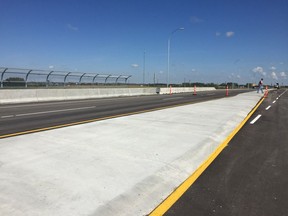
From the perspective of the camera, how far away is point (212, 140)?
7312mm

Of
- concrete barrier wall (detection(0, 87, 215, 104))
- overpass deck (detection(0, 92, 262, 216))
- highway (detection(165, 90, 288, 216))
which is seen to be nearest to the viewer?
overpass deck (detection(0, 92, 262, 216))

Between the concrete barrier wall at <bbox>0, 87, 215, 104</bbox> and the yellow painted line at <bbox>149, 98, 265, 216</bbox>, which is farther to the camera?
the concrete barrier wall at <bbox>0, 87, 215, 104</bbox>

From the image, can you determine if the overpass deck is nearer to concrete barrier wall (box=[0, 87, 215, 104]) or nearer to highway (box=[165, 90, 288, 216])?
highway (box=[165, 90, 288, 216])

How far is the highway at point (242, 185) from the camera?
370 centimetres

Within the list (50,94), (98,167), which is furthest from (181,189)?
(50,94)

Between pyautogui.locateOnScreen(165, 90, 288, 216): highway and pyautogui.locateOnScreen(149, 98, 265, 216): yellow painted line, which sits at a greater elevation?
pyautogui.locateOnScreen(149, 98, 265, 216): yellow painted line

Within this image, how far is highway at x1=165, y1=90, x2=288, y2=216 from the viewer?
3697 millimetres

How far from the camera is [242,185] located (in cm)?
453

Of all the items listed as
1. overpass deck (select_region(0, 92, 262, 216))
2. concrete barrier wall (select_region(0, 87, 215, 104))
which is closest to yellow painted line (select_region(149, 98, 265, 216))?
overpass deck (select_region(0, 92, 262, 216))

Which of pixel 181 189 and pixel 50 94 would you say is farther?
pixel 50 94

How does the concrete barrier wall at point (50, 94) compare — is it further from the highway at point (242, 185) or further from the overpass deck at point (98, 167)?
the highway at point (242, 185)

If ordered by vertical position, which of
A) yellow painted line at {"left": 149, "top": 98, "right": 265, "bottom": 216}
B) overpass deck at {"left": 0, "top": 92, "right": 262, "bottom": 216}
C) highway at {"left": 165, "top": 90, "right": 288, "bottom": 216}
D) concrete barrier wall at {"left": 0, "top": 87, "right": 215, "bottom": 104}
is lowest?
highway at {"left": 165, "top": 90, "right": 288, "bottom": 216}

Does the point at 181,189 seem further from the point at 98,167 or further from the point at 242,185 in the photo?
the point at 98,167

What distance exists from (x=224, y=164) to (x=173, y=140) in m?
1.65
